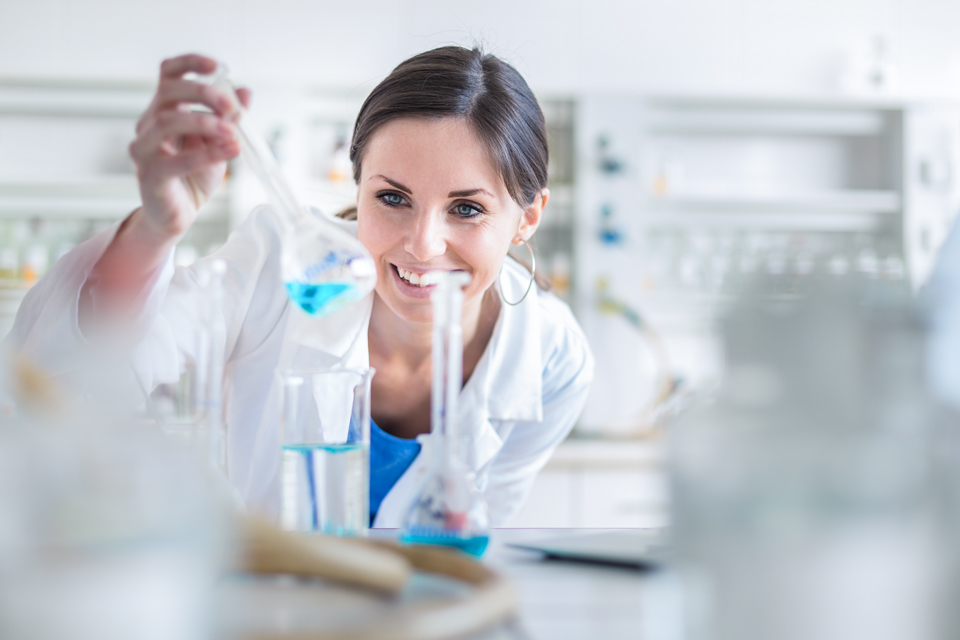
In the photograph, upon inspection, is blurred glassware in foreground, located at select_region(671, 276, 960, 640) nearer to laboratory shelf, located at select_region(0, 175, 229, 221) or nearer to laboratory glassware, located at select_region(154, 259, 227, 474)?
laboratory glassware, located at select_region(154, 259, 227, 474)

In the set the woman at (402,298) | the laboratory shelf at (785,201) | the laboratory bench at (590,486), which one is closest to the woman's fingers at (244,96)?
the woman at (402,298)

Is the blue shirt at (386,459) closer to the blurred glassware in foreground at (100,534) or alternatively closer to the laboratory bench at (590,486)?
the blurred glassware in foreground at (100,534)

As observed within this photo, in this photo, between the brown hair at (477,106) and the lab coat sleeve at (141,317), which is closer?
the lab coat sleeve at (141,317)

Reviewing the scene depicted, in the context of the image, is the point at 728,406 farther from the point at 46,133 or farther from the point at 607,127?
the point at 46,133

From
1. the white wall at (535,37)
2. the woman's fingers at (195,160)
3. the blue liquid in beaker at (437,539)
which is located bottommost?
the blue liquid in beaker at (437,539)

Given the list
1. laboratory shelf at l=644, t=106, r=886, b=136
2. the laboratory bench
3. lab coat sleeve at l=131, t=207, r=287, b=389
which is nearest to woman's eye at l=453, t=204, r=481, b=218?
lab coat sleeve at l=131, t=207, r=287, b=389

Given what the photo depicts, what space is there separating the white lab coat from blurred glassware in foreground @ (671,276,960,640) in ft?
1.87

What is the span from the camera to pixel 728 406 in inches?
17.1

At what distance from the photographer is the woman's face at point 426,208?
1286 mm

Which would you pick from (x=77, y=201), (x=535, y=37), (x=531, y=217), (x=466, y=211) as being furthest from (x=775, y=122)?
(x=77, y=201)

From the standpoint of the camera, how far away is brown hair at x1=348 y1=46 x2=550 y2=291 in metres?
1.35

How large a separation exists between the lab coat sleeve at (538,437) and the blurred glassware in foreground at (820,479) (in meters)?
1.16

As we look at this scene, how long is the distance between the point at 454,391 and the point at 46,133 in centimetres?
324

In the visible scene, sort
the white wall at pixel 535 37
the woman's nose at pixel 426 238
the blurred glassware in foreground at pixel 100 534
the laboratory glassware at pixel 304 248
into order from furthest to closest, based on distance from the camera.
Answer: the white wall at pixel 535 37 < the woman's nose at pixel 426 238 < the laboratory glassware at pixel 304 248 < the blurred glassware in foreground at pixel 100 534
